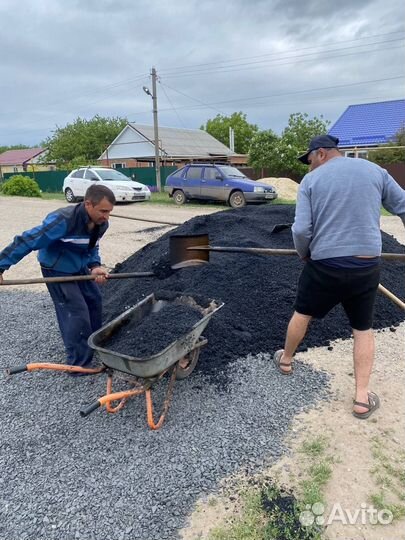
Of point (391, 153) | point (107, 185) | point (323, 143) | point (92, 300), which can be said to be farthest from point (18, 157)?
point (323, 143)

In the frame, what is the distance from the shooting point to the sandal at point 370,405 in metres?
2.95

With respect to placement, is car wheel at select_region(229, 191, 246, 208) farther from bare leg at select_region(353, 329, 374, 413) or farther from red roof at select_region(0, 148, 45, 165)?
red roof at select_region(0, 148, 45, 165)

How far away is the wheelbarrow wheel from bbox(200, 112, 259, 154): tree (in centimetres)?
5529

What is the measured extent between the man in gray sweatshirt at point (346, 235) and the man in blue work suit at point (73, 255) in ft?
4.97

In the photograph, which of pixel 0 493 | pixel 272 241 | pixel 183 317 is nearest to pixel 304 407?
pixel 183 317

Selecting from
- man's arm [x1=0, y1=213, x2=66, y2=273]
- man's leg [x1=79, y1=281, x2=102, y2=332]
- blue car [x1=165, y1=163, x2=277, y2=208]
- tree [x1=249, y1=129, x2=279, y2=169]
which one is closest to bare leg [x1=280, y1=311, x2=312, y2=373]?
man's leg [x1=79, y1=281, x2=102, y2=332]

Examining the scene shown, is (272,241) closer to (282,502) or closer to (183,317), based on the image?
(183,317)

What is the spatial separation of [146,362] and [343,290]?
138 cm

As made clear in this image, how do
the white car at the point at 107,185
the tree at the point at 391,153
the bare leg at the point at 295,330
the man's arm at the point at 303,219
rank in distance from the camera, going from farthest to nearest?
1. the tree at the point at 391,153
2. the white car at the point at 107,185
3. the bare leg at the point at 295,330
4. the man's arm at the point at 303,219

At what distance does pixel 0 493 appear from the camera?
96.3 inches

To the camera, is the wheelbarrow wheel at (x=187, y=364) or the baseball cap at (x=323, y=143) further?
the wheelbarrow wheel at (x=187, y=364)

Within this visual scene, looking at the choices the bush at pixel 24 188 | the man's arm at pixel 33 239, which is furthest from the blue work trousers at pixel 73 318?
the bush at pixel 24 188

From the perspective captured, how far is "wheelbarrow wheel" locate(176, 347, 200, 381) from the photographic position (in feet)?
11.1

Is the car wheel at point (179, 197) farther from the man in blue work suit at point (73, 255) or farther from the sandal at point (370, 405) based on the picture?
the sandal at point (370, 405)
